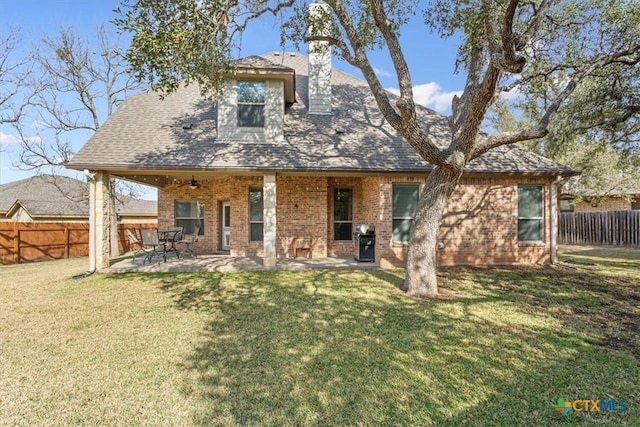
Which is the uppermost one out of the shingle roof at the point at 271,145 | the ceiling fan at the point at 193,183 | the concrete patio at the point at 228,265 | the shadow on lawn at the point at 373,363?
the shingle roof at the point at 271,145

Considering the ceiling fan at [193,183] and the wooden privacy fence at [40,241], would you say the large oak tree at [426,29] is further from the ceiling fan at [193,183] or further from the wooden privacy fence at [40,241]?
the wooden privacy fence at [40,241]

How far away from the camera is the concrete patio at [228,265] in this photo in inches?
369

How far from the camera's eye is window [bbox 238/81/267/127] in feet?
34.5

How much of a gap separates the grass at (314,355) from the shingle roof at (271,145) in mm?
3762

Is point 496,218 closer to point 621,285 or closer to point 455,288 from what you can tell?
point 621,285

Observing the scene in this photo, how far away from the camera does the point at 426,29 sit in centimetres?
860

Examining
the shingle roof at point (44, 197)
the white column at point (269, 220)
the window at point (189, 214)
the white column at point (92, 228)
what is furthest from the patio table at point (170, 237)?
the shingle roof at point (44, 197)

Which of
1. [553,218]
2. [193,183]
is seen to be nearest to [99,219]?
[193,183]

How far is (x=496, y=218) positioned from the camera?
10508 mm

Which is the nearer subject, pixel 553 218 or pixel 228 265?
pixel 228 265

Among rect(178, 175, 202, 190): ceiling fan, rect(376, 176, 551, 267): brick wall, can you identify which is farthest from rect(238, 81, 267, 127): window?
rect(376, 176, 551, 267): brick wall

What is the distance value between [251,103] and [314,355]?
862 cm

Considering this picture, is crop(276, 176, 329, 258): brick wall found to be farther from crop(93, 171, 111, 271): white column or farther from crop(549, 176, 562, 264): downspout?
crop(549, 176, 562, 264): downspout

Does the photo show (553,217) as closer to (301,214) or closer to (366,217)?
(366,217)
